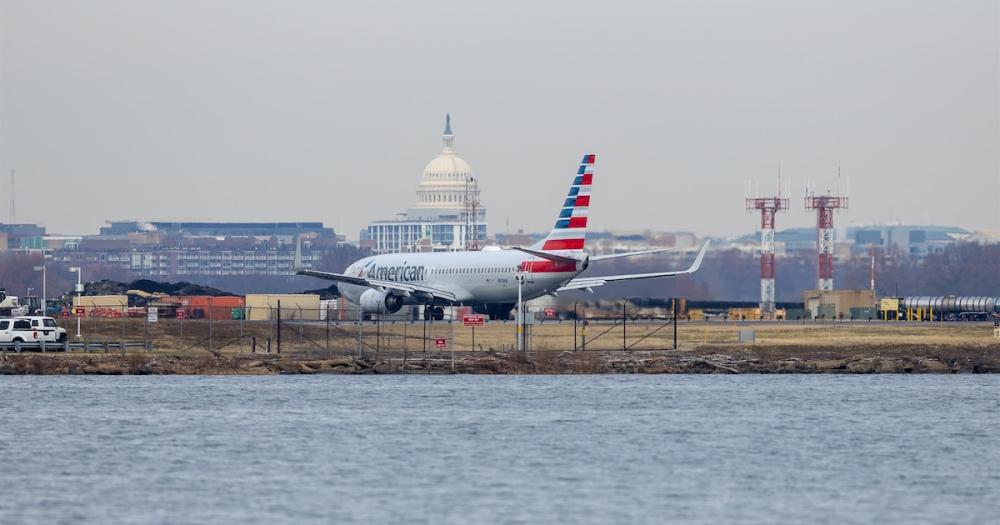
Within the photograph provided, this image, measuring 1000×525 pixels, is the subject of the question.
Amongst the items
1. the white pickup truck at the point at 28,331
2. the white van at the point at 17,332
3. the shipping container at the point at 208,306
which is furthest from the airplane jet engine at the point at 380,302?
the white van at the point at 17,332

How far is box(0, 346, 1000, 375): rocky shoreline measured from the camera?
81000 millimetres

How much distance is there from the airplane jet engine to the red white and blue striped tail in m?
12.1

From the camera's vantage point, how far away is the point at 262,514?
4138 cm

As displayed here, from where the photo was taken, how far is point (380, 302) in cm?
12000

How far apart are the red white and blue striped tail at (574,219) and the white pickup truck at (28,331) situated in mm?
35860

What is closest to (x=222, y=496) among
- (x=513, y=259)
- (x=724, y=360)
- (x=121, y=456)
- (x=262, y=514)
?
(x=262, y=514)

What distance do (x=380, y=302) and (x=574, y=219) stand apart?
49.2 feet

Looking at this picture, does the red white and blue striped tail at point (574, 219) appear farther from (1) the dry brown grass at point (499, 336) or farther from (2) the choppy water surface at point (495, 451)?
(2) the choppy water surface at point (495, 451)

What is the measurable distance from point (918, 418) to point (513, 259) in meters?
56.1

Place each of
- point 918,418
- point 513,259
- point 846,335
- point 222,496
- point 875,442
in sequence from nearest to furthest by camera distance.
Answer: point 222,496
point 875,442
point 918,418
point 846,335
point 513,259

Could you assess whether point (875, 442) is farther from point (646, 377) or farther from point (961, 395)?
point (646, 377)

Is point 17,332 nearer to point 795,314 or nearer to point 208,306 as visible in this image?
point 208,306

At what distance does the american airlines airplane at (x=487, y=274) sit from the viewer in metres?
114

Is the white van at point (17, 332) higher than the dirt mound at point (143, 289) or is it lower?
lower
